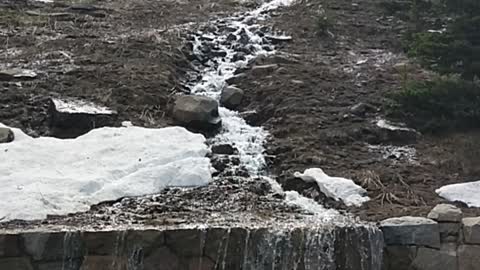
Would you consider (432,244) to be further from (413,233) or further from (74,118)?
(74,118)

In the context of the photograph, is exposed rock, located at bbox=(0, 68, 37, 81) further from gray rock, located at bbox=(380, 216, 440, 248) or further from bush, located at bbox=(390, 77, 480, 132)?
gray rock, located at bbox=(380, 216, 440, 248)

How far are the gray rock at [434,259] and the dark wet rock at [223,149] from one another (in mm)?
2595

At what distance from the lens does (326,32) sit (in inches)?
431

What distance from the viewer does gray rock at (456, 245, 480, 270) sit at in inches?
208

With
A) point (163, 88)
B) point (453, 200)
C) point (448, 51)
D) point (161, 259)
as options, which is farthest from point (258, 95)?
point (161, 259)

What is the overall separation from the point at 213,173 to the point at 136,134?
113cm

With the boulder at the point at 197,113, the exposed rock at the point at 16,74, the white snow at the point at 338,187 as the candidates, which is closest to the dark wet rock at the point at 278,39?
the boulder at the point at 197,113

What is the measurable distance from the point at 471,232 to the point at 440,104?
7.72 feet

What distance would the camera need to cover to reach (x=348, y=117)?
7914 mm

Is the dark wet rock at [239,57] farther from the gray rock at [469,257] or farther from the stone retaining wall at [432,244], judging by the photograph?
the gray rock at [469,257]

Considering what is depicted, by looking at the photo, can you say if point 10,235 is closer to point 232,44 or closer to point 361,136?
point 361,136

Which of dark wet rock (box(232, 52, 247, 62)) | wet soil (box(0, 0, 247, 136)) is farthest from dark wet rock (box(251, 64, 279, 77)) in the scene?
wet soil (box(0, 0, 247, 136))

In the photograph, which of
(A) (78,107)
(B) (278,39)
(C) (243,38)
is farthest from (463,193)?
(C) (243,38)

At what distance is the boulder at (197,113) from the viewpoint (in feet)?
25.5
